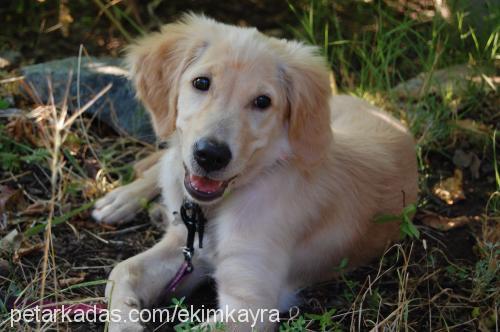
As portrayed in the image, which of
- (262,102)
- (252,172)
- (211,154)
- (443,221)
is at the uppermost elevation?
(262,102)

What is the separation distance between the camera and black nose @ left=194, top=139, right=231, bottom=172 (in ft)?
9.43

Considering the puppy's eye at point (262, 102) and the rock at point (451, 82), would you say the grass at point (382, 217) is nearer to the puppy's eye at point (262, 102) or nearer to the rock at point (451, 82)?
the rock at point (451, 82)

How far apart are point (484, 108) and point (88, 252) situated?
2.90 metres

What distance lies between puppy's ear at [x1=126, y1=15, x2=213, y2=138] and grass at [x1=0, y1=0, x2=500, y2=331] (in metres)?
0.45

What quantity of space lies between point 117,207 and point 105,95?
111 centimetres

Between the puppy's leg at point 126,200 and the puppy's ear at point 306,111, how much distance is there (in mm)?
1215

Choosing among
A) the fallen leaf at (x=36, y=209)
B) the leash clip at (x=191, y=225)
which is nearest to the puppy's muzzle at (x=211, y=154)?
the leash clip at (x=191, y=225)

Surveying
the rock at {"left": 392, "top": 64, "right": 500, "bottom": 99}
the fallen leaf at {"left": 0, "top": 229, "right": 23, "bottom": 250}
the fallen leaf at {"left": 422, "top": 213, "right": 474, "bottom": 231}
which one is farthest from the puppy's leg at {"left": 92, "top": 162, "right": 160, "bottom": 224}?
the rock at {"left": 392, "top": 64, "right": 500, "bottom": 99}

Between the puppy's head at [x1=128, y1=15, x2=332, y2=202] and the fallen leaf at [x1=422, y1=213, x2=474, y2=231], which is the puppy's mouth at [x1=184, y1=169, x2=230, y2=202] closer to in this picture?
the puppy's head at [x1=128, y1=15, x2=332, y2=202]

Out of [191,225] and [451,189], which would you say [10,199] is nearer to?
[191,225]

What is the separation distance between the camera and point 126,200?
4051 mm

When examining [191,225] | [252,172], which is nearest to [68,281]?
[191,225]

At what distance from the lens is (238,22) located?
20.1 feet

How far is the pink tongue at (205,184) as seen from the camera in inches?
120
